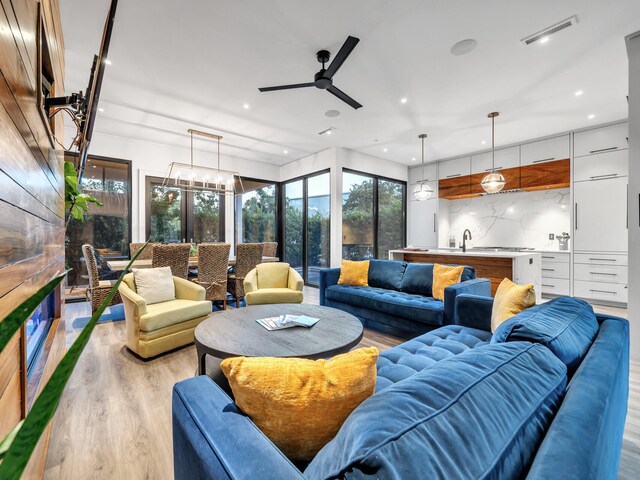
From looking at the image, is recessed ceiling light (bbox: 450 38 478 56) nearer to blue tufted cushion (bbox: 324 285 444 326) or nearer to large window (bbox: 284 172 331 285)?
blue tufted cushion (bbox: 324 285 444 326)

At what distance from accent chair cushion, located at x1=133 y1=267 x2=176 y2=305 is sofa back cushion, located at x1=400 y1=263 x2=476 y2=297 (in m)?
2.67

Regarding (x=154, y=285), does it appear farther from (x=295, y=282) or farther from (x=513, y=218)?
(x=513, y=218)

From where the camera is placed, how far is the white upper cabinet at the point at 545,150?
514cm

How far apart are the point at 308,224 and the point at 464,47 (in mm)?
4468

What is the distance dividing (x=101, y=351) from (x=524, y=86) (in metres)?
5.41

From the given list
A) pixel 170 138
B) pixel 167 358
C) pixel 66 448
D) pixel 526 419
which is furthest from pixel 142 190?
pixel 526 419

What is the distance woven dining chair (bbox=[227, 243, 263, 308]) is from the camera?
4.59 metres

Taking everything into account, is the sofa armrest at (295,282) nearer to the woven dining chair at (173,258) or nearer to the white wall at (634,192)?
the woven dining chair at (173,258)

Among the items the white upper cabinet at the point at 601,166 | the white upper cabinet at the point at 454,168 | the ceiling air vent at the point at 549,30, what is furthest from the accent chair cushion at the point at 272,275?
the white upper cabinet at the point at 601,166

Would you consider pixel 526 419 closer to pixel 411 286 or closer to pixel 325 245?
pixel 411 286

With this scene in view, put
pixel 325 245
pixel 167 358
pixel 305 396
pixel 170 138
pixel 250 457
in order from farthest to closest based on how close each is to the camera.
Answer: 1. pixel 325 245
2. pixel 170 138
3. pixel 167 358
4. pixel 305 396
5. pixel 250 457

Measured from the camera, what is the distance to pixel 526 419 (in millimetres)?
741

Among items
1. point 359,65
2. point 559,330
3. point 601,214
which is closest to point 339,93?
point 359,65

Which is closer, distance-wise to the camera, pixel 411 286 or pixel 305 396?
pixel 305 396
